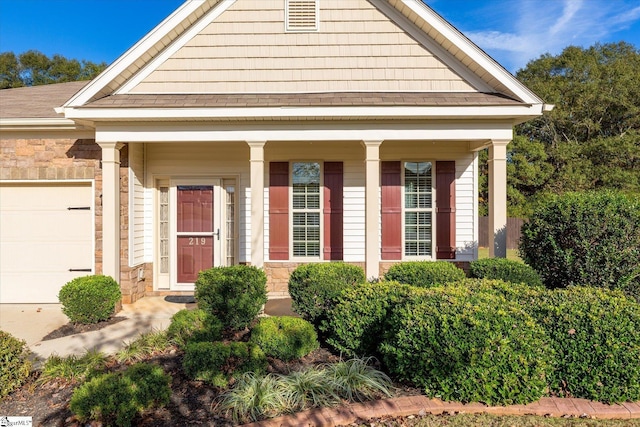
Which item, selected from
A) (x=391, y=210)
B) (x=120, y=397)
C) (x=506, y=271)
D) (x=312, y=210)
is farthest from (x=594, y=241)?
(x=120, y=397)

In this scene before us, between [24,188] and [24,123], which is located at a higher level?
[24,123]

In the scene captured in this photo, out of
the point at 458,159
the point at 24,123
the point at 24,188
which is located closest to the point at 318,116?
the point at 458,159

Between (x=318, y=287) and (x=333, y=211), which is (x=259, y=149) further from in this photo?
(x=318, y=287)

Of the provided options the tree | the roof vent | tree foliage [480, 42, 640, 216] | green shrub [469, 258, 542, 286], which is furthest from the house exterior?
the tree

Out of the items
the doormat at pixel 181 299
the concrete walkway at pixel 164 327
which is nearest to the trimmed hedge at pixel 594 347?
the concrete walkway at pixel 164 327

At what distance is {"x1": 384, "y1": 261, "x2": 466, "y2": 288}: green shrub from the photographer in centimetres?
491

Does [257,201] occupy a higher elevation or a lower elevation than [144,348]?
higher

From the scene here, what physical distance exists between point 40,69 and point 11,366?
32.2 m

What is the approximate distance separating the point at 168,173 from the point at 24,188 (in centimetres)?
243

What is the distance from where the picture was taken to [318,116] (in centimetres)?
596

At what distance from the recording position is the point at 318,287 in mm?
4625

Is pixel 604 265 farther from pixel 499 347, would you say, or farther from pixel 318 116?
pixel 318 116

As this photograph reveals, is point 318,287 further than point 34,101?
No

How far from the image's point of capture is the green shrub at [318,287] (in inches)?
182
